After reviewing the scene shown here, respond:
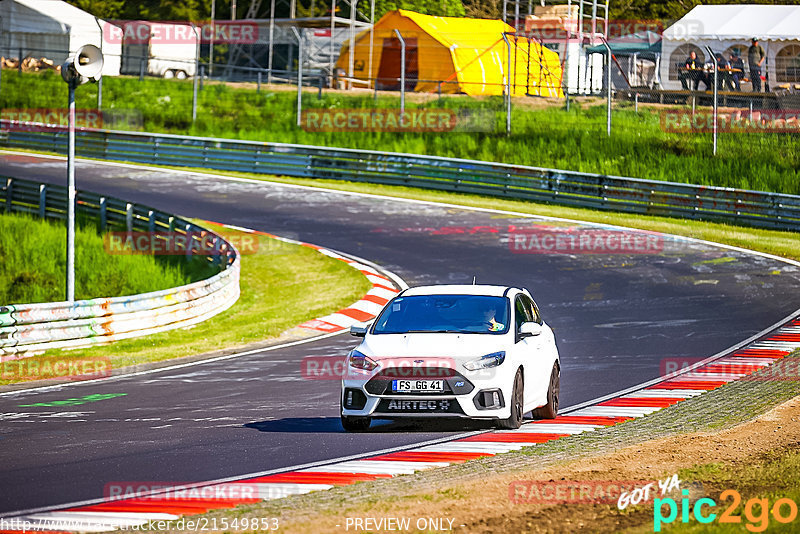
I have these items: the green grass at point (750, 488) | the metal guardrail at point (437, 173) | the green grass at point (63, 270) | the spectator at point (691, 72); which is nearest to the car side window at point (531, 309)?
the green grass at point (750, 488)

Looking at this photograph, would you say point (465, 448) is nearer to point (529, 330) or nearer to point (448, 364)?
point (448, 364)

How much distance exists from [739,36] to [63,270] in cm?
2951

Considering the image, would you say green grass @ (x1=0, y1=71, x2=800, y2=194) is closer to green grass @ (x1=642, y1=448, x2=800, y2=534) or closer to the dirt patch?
the dirt patch

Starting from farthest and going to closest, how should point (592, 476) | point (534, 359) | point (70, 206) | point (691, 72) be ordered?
point (691, 72) < point (70, 206) < point (534, 359) < point (592, 476)

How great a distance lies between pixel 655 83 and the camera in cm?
4697

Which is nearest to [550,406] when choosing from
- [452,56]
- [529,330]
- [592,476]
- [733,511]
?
[529,330]


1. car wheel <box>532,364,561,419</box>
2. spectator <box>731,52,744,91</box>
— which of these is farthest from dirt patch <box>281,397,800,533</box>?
spectator <box>731,52,744,91</box>

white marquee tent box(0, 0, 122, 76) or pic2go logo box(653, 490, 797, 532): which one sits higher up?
white marquee tent box(0, 0, 122, 76)

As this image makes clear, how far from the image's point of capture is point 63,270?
24547 millimetres

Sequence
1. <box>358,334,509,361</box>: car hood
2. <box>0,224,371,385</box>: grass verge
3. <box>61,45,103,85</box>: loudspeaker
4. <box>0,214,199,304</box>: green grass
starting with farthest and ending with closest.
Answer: <box>0,214,199,304</box>: green grass
<box>0,224,371,385</box>: grass verge
<box>61,45,103,85</box>: loudspeaker
<box>358,334,509,361</box>: car hood

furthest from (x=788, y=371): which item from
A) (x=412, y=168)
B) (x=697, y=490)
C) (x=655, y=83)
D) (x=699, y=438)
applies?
(x=655, y=83)

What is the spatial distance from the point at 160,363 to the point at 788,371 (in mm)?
8472

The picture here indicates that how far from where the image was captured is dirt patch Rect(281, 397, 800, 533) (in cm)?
736

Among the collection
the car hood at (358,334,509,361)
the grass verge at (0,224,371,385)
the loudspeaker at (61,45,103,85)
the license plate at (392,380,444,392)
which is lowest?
the grass verge at (0,224,371,385)
